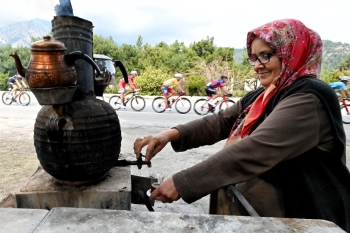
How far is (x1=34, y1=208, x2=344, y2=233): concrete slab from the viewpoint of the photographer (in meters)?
0.94

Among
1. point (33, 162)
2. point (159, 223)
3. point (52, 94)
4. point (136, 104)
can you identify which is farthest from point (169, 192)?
point (136, 104)

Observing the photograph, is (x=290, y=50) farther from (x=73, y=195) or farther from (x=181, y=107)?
(x=181, y=107)

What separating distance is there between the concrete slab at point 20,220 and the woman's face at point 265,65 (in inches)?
48.7

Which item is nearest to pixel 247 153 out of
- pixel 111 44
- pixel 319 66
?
pixel 319 66

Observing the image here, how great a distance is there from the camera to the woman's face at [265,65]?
1.53 meters

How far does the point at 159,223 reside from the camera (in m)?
0.98

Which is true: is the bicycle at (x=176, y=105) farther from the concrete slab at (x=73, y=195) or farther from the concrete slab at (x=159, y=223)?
the concrete slab at (x=159, y=223)

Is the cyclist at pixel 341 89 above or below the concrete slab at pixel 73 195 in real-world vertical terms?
above

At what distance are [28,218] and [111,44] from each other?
2781cm

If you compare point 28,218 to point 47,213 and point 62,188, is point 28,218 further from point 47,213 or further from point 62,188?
point 62,188

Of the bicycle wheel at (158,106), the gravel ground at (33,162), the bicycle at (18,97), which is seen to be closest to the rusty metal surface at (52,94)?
the gravel ground at (33,162)

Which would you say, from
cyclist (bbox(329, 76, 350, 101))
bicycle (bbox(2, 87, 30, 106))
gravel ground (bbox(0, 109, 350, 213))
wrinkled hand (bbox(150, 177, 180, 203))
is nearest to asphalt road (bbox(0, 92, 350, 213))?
gravel ground (bbox(0, 109, 350, 213))

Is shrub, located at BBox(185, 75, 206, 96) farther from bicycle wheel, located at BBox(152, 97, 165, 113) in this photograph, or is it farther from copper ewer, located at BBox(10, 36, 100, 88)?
copper ewer, located at BBox(10, 36, 100, 88)

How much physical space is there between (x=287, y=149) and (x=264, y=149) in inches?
4.0
